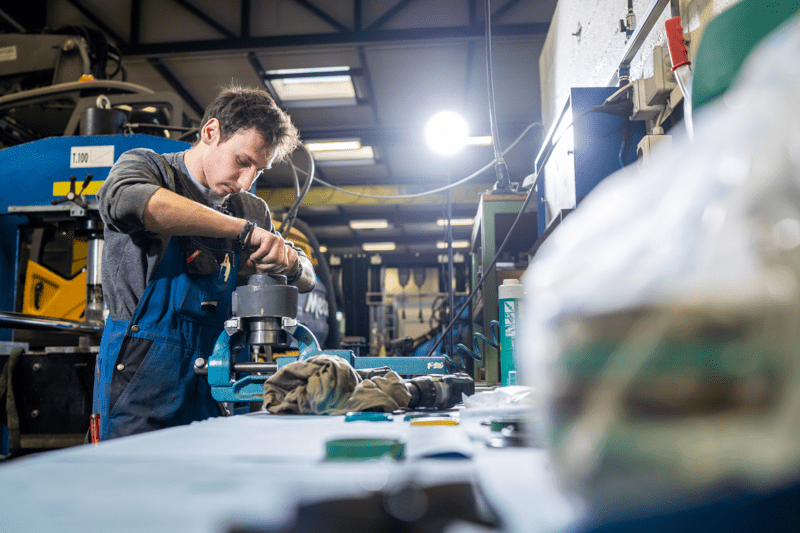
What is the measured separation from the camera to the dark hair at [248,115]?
169cm

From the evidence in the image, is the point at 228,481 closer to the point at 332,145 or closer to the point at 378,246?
the point at 332,145

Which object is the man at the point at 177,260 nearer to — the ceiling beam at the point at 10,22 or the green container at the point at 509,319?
the green container at the point at 509,319

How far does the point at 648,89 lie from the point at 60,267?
297 inches

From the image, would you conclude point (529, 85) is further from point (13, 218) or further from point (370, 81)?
point (13, 218)

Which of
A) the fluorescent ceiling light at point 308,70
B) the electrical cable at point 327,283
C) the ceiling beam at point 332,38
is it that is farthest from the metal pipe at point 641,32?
the fluorescent ceiling light at point 308,70

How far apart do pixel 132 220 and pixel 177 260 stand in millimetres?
222

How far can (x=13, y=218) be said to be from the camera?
232cm

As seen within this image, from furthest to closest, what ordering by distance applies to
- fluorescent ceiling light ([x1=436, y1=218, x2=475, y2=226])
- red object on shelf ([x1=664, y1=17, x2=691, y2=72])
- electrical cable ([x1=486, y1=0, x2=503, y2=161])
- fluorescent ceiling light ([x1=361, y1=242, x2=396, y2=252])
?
fluorescent ceiling light ([x1=361, y1=242, x2=396, y2=252]) < fluorescent ceiling light ([x1=436, y1=218, x2=475, y2=226]) < electrical cable ([x1=486, y1=0, x2=503, y2=161]) < red object on shelf ([x1=664, y1=17, x2=691, y2=72])

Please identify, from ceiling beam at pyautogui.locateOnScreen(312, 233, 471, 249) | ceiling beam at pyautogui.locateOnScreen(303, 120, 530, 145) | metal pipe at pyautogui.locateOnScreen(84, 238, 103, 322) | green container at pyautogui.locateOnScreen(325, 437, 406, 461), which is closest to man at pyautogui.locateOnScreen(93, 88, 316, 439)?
metal pipe at pyautogui.locateOnScreen(84, 238, 103, 322)

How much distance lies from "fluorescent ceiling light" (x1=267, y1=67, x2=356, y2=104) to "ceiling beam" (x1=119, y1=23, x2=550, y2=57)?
1.96 ft

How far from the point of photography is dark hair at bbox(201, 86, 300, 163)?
5.53 ft

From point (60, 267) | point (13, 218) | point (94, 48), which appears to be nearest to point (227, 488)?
point (13, 218)

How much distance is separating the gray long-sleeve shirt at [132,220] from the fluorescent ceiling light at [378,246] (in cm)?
1009

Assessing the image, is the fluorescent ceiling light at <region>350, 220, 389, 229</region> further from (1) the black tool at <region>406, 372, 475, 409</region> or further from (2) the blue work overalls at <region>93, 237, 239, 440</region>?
(1) the black tool at <region>406, 372, 475, 409</region>
